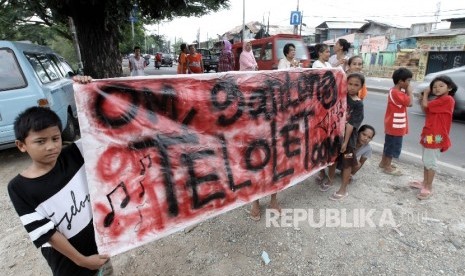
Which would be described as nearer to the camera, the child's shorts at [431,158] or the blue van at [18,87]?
the child's shorts at [431,158]

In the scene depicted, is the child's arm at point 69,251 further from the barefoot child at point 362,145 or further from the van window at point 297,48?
the van window at point 297,48

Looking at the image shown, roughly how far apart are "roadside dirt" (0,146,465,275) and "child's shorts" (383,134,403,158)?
2.20 feet

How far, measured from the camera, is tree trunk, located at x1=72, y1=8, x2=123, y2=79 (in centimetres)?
619

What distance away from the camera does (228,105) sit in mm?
2270

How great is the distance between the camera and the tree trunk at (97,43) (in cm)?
619

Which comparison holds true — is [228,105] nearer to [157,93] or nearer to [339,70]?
[157,93]

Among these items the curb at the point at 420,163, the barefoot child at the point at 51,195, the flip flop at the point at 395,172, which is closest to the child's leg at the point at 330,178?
the flip flop at the point at 395,172

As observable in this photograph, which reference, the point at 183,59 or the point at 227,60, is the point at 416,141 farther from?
the point at 227,60

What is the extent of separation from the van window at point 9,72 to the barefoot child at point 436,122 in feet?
15.4

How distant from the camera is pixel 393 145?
3.69 metres

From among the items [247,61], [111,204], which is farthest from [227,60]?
[111,204]

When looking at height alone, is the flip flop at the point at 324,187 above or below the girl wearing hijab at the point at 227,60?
below

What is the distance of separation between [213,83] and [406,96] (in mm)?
2408

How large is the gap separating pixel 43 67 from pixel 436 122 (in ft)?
17.1
